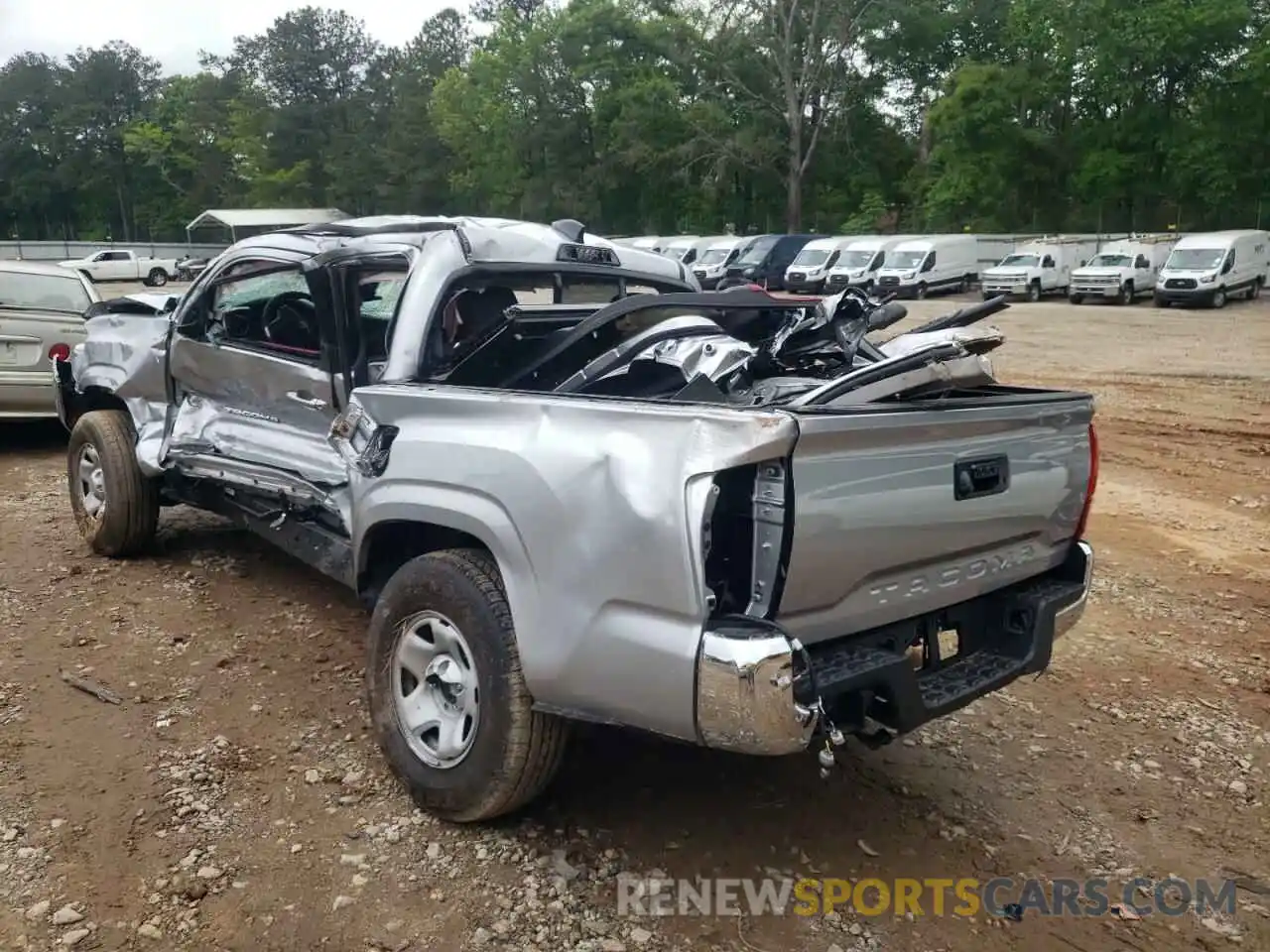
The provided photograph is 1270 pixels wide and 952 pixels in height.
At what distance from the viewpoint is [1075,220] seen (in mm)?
44812

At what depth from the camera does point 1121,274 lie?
2945 cm

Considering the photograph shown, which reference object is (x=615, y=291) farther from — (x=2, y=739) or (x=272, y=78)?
(x=272, y=78)

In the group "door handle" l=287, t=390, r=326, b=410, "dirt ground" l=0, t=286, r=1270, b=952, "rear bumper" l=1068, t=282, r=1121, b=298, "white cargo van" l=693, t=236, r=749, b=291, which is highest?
"door handle" l=287, t=390, r=326, b=410

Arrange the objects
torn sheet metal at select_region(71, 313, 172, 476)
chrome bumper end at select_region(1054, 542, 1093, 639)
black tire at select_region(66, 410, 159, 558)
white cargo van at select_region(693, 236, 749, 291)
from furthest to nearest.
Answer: white cargo van at select_region(693, 236, 749, 291) → black tire at select_region(66, 410, 159, 558) → torn sheet metal at select_region(71, 313, 172, 476) → chrome bumper end at select_region(1054, 542, 1093, 639)

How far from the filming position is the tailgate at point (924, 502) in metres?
2.65

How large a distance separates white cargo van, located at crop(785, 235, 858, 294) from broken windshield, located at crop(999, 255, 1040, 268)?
17.4 ft

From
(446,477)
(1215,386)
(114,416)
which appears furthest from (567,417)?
(1215,386)

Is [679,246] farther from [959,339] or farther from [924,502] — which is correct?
[924,502]

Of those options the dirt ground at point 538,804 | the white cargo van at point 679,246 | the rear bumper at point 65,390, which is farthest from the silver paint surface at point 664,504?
the white cargo van at point 679,246

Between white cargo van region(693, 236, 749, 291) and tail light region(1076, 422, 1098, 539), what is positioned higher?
tail light region(1076, 422, 1098, 539)

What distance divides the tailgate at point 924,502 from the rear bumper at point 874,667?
0.31ft

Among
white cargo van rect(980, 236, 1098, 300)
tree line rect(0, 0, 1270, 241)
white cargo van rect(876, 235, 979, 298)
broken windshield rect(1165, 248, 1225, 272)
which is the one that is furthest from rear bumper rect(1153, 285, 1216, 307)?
tree line rect(0, 0, 1270, 241)

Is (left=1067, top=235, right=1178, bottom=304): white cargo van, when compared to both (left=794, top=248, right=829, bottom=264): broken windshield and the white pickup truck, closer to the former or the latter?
(left=794, top=248, right=829, bottom=264): broken windshield

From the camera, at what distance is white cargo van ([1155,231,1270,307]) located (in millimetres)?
27312
